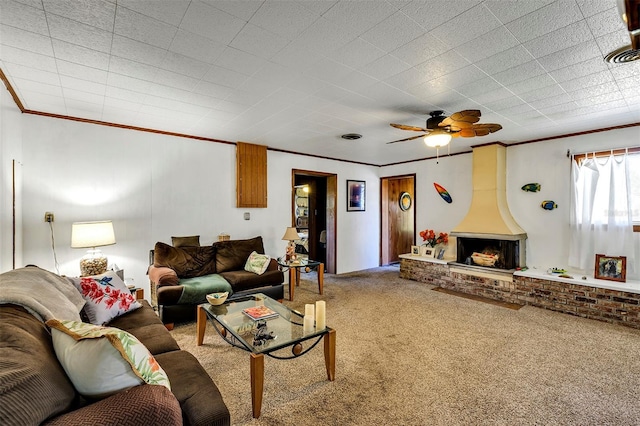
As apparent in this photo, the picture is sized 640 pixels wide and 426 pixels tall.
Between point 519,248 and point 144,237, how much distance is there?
5576 mm

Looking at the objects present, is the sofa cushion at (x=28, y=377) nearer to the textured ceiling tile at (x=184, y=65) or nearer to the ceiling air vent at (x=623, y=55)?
the textured ceiling tile at (x=184, y=65)

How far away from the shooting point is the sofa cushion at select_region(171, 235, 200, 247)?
4184 mm

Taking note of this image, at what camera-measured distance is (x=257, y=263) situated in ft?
13.8

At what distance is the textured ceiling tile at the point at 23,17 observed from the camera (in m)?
1.65

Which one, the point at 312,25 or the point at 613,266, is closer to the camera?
the point at 312,25

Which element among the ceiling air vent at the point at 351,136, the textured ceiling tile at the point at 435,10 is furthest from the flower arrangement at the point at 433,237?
the textured ceiling tile at the point at 435,10

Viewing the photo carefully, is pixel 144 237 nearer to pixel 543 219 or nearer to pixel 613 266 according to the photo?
pixel 543 219

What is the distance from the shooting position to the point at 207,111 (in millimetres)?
3365

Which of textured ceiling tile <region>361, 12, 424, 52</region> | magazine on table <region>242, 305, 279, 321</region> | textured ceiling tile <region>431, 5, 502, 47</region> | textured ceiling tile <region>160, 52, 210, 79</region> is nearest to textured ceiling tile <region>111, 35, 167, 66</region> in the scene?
textured ceiling tile <region>160, 52, 210, 79</region>

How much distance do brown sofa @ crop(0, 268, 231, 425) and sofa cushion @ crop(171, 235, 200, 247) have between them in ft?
9.23

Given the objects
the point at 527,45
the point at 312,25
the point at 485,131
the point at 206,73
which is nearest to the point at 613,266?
the point at 485,131

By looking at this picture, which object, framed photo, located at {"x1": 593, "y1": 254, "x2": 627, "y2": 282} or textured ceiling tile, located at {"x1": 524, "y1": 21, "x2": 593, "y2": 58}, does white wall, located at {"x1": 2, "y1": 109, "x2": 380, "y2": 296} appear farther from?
framed photo, located at {"x1": 593, "y1": 254, "x2": 627, "y2": 282}

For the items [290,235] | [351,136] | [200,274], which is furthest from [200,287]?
[351,136]

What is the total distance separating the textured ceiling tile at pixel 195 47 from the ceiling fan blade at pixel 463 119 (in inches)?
79.6
